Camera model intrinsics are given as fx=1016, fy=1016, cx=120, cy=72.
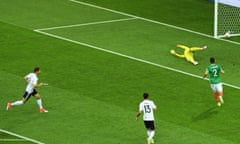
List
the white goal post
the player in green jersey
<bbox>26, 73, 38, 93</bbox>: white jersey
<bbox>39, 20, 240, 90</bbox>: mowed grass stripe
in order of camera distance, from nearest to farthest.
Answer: <bbox>26, 73, 38, 93</bbox>: white jersey → the player in green jersey → <bbox>39, 20, 240, 90</bbox>: mowed grass stripe → the white goal post

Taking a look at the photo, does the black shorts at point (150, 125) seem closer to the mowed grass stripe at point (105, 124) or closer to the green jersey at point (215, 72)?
the mowed grass stripe at point (105, 124)

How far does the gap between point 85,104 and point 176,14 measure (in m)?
16.2

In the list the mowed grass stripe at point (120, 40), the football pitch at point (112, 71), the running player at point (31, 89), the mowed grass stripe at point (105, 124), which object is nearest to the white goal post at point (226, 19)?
the football pitch at point (112, 71)

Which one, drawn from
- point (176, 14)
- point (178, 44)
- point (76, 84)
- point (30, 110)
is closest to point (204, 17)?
point (176, 14)

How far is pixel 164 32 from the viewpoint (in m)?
50.5

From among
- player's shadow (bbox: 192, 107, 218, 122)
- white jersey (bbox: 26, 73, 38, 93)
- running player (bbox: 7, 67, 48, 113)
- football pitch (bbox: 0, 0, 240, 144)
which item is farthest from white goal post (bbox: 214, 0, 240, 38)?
white jersey (bbox: 26, 73, 38, 93)

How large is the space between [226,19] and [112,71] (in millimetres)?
9936

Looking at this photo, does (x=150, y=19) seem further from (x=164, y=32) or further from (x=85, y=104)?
(x=85, y=104)

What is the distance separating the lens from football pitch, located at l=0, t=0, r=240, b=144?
119 feet

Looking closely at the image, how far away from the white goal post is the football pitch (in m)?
0.68

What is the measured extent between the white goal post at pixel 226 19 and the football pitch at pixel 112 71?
0.68 meters

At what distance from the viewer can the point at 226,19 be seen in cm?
5112

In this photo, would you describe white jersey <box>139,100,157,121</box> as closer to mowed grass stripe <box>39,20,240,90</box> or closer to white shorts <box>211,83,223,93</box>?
white shorts <box>211,83,223,93</box>

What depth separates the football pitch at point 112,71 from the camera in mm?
36281
